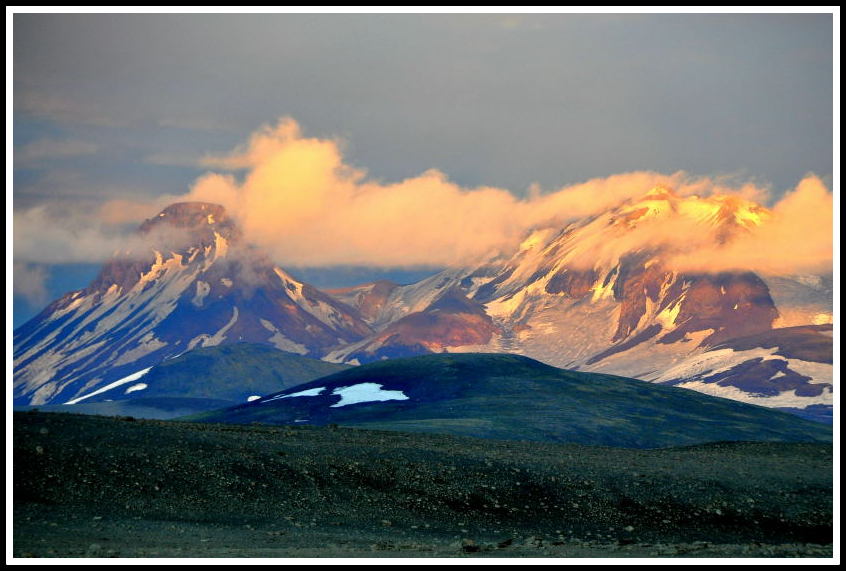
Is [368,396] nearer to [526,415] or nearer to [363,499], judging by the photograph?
[526,415]

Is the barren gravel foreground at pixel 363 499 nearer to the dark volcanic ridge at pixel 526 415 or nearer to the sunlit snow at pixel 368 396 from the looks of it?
the dark volcanic ridge at pixel 526 415

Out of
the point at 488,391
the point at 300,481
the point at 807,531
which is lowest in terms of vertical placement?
the point at 807,531

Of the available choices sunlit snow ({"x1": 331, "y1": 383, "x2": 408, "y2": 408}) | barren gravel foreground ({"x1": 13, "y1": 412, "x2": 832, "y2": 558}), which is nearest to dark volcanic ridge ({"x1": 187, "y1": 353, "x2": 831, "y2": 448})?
sunlit snow ({"x1": 331, "y1": 383, "x2": 408, "y2": 408})

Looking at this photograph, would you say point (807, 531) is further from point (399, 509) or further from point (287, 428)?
point (287, 428)

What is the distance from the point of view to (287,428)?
78625 mm

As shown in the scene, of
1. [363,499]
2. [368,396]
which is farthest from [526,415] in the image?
[363,499]

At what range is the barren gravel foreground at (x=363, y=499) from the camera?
151ft

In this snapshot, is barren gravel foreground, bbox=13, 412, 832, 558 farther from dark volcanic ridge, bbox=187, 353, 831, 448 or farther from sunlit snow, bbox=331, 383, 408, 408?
sunlit snow, bbox=331, 383, 408, 408

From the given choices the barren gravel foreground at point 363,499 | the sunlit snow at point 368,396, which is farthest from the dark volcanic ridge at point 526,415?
the barren gravel foreground at point 363,499

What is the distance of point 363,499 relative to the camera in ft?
186

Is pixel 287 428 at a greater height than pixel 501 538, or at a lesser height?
greater

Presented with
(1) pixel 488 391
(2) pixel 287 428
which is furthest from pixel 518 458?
(1) pixel 488 391

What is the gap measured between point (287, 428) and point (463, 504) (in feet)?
77.4

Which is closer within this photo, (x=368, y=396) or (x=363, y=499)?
(x=363, y=499)
